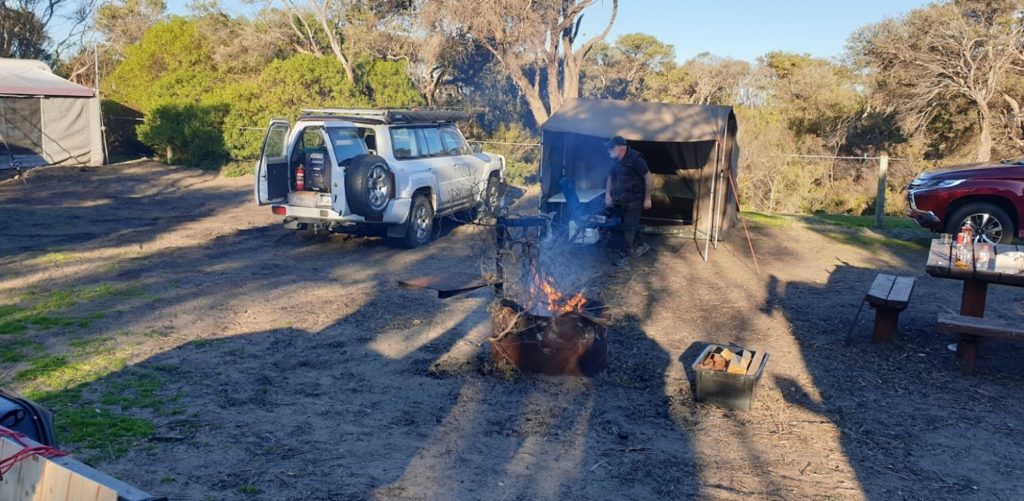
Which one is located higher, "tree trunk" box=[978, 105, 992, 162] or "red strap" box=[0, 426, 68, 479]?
"tree trunk" box=[978, 105, 992, 162]

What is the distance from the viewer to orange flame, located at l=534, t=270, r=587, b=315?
20.0 ft

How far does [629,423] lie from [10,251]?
8.89 m

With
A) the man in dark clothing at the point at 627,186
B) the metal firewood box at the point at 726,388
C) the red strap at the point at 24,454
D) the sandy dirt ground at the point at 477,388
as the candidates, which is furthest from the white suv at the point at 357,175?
the red strap at the point at 24,454

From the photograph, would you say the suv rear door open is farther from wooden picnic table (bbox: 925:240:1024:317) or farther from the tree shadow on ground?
wooden picnic table (bbox: 925:240:1024:317)

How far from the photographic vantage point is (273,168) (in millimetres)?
10789

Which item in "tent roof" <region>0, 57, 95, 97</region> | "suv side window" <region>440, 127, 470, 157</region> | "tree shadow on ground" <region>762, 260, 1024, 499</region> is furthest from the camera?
"tent roof" <region>0, 57, 95, 97</region>

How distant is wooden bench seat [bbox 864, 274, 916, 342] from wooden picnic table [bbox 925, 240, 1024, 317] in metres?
0.36

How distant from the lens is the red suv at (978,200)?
1109 cm

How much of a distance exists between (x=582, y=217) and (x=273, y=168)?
4.19 meters

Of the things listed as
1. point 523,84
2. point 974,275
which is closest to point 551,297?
point 974,275

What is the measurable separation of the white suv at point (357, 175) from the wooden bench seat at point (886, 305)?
195 inches

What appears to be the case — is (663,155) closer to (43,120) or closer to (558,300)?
(558,300)

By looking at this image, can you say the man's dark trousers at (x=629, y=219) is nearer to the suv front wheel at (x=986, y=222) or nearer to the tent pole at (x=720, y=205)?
the tent pole at (x=720, y=205)

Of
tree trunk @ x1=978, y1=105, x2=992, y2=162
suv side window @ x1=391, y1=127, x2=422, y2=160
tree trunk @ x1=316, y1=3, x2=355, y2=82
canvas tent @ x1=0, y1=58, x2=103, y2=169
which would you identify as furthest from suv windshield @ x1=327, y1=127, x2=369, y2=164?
tree trunk @ x1=978, y1=105, x2=992, y2=162
